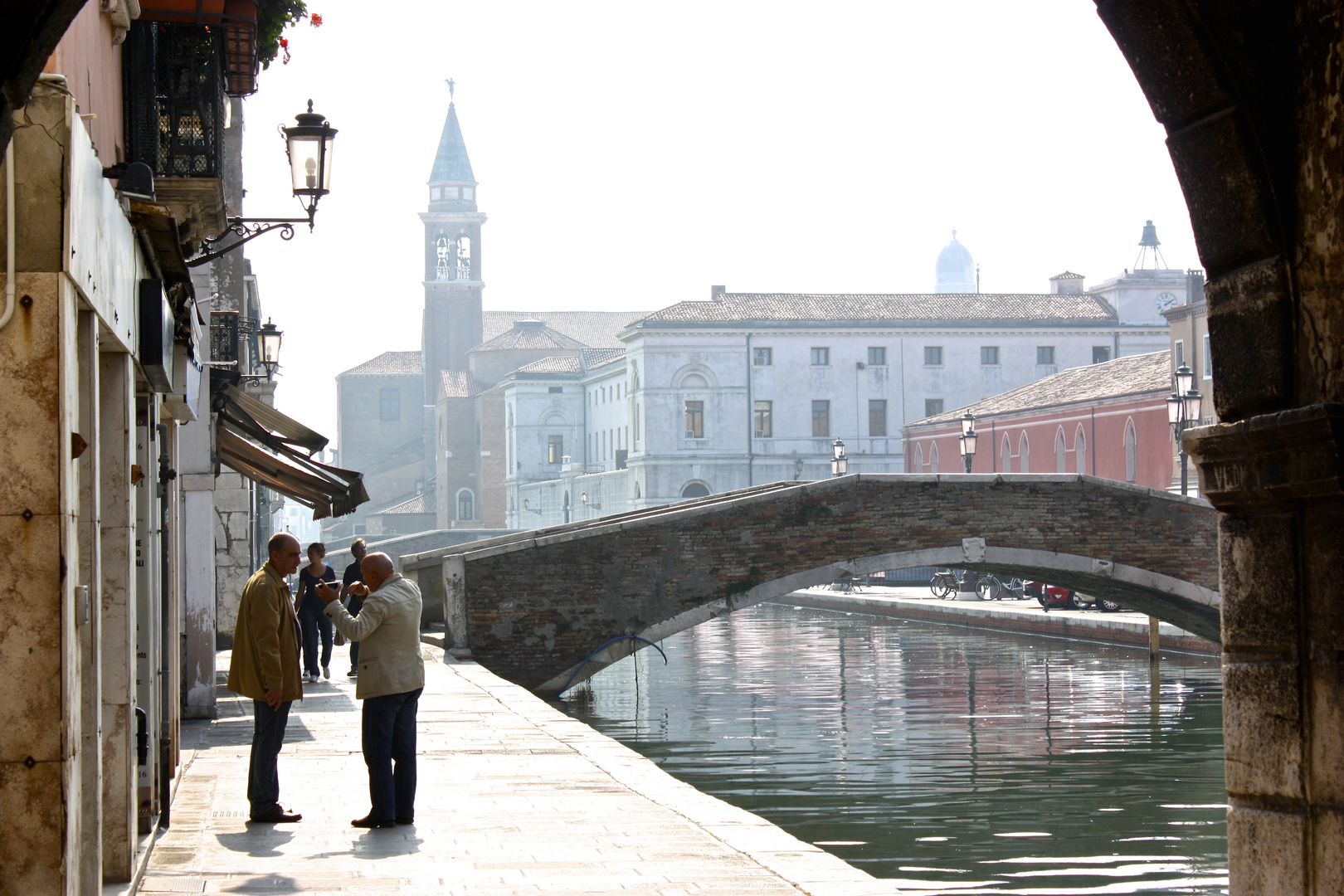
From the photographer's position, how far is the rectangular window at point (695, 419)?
53.6 m

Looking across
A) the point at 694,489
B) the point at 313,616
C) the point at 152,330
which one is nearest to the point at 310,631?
the point at 313,616

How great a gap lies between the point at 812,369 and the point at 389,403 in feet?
124

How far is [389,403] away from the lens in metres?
85.8

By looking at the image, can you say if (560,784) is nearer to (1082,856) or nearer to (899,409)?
Result: (1082,856)

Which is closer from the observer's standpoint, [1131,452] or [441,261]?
[1131,452]

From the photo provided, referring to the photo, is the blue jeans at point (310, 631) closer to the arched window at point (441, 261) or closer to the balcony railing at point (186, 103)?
the balcony railing at point (186, 103)

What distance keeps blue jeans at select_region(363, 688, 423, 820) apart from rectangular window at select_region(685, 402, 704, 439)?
46665 mm

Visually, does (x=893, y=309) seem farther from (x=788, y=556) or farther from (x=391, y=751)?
(x=391, y=751)

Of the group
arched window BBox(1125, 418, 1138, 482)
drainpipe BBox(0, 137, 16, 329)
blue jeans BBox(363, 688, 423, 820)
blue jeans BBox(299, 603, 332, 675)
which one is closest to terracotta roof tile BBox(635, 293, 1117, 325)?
arched window BBox(1125, 418, 1138, 482)

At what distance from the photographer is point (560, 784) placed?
322 inches

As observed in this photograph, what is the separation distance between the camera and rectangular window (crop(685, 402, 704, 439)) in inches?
2109

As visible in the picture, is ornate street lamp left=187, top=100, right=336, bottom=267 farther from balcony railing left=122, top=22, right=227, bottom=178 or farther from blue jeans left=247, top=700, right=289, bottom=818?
blue jeans left=247, top=700, right=289, bottom=818

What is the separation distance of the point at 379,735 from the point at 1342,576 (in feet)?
15.0

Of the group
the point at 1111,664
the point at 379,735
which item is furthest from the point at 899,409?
the point at 379,735
